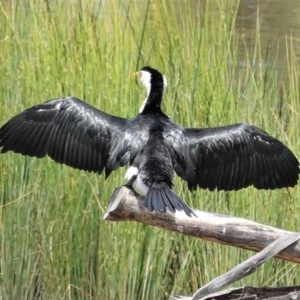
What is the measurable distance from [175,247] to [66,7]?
1.14 metres

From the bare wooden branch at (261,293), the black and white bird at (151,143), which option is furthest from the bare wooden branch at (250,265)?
the black and white bird at (151,143)

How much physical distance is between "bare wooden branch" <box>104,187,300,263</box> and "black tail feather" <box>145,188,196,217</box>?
20 millimetres

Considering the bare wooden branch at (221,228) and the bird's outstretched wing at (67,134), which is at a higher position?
the bird's outstretched wing at (67,134)

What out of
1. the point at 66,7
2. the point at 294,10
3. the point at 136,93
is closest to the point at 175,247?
Result: the point at 136,93

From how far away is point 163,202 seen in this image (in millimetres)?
3131

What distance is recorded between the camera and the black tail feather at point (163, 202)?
3078mm

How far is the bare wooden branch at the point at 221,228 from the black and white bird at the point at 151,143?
13.1 inches

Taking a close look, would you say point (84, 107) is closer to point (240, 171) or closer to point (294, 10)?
point (240, 171)

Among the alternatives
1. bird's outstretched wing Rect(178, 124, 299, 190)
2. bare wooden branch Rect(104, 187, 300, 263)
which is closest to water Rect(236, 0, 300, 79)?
bird's outstretched wing Rect(178, 124, 299, 190)

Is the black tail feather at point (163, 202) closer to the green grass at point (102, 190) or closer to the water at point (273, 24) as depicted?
the green grass at point (102, 190)

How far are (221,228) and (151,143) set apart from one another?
20.1 inches

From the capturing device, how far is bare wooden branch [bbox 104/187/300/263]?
298 centimetres

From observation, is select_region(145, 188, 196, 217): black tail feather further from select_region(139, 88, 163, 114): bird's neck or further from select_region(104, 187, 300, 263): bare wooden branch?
select_region(139, 88, 163, 114): bird's neck

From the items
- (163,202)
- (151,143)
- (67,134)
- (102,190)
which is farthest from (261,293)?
(102,190)
